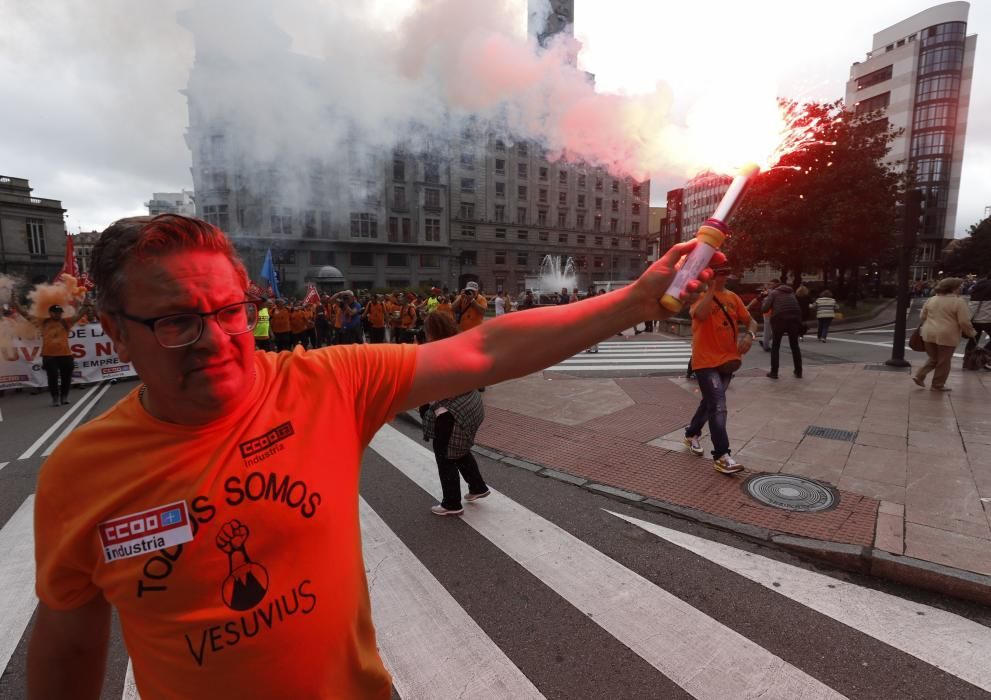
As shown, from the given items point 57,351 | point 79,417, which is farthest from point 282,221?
point 79,417

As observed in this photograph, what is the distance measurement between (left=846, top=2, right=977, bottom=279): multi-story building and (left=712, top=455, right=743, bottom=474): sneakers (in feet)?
246

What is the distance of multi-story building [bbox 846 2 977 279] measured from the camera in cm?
6362

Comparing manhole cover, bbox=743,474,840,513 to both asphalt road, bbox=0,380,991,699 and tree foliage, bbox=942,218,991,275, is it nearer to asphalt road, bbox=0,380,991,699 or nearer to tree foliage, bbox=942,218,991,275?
asphalt road, bbox=0,380,991,699

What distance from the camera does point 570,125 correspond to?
20.9 ft

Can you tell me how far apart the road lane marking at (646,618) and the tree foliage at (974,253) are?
196ft

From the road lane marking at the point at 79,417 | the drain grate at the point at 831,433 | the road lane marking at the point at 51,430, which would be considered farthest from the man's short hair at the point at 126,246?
the road lane marking at the point at 51,430

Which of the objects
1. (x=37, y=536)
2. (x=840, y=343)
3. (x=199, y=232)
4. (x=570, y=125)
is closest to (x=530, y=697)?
(x=37, y=536)

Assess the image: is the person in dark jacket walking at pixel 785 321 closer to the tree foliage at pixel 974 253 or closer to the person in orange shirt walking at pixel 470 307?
the person in orange shirt walking at pixel 470 307

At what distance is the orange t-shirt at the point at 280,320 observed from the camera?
15703mm

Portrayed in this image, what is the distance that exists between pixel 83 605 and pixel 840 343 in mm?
19765

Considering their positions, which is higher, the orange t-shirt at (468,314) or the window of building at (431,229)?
the window of building at (431,229)

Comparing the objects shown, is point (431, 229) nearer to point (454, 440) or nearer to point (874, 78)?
point (454, 440)

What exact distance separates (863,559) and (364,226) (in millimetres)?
45370

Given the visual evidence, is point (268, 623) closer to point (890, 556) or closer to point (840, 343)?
point (890, 556)
